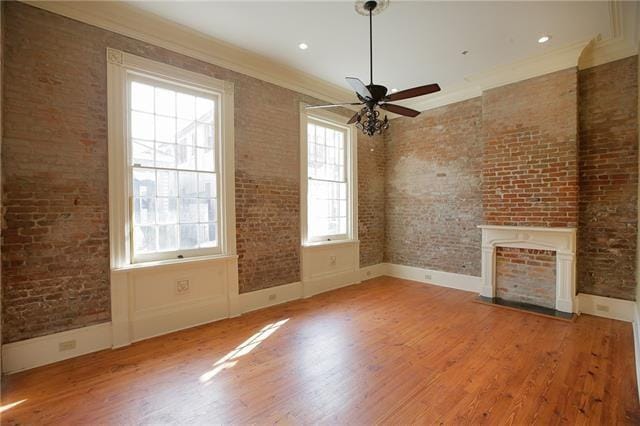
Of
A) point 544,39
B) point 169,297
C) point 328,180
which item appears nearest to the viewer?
point 169,297

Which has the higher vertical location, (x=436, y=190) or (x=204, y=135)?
(x=204, y=135)

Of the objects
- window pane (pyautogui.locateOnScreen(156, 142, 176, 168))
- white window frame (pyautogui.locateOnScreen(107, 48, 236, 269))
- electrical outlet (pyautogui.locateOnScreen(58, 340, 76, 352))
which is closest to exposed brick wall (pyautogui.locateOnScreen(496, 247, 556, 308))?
white window frame (pyautogui.locateOnScreen(107, 48, 236, 269))

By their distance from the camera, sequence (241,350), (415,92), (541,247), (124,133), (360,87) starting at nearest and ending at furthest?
1. (360,87)
2. (415,92)
3. (241,350)
4. (124,133)
5. (541,247)

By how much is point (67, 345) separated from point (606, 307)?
614cm

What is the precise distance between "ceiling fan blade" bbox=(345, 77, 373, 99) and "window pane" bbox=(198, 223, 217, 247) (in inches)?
96.0

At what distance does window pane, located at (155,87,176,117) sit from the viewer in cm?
342

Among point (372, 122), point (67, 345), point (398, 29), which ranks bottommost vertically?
point (67, 345)

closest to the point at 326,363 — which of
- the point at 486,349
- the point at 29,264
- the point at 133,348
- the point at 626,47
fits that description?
the point at 486,349

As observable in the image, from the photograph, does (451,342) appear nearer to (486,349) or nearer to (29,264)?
(486,349)

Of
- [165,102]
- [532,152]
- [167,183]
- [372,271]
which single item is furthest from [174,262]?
[532,152]

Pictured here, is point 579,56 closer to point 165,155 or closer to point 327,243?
point 327,243

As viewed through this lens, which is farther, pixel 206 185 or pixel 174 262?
pixel 206 185

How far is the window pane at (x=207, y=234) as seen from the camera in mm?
3757

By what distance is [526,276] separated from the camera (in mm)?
4258
